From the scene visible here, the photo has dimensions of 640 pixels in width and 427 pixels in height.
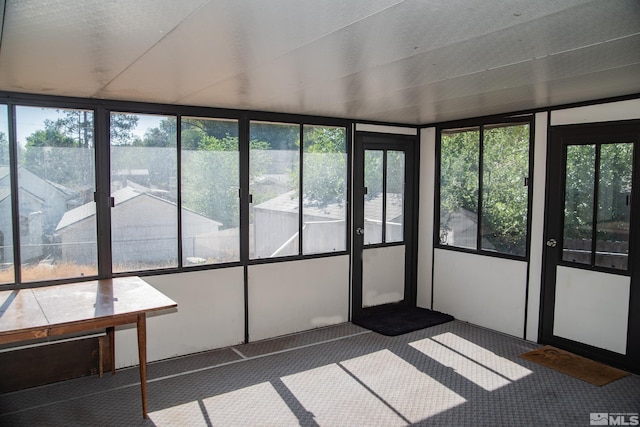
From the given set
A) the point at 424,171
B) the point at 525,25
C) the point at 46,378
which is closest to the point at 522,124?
the point at 424,171

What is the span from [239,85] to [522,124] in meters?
2.94

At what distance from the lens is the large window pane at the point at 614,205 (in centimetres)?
385

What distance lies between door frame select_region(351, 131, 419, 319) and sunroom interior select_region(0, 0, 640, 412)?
0.10ft

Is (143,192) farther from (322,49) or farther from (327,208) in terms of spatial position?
(322,49)

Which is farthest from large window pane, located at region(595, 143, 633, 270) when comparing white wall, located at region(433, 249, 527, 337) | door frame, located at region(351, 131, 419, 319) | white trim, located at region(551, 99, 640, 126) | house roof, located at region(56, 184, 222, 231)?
house roof, located at region(56, 184, 222, 231)

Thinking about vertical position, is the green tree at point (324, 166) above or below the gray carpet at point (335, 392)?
above

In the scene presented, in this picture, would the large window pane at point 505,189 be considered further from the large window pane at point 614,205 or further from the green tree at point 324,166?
the green tree at point 324,166

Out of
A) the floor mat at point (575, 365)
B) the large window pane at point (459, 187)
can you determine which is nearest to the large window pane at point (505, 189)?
the large window pane at point (459, 187)

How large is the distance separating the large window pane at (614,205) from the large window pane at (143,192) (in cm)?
378

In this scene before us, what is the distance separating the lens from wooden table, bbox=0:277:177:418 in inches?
107

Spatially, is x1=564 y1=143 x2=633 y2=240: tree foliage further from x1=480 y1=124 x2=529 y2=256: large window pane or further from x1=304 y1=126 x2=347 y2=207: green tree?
x1=304 y1=126 x2=347 y2=207: green tree

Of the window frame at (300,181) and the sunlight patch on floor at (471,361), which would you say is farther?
the window frame at (300,181)

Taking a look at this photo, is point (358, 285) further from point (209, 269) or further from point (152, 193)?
point (152, 193)

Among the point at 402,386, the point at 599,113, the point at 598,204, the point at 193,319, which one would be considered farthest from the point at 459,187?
the point at 193,319
